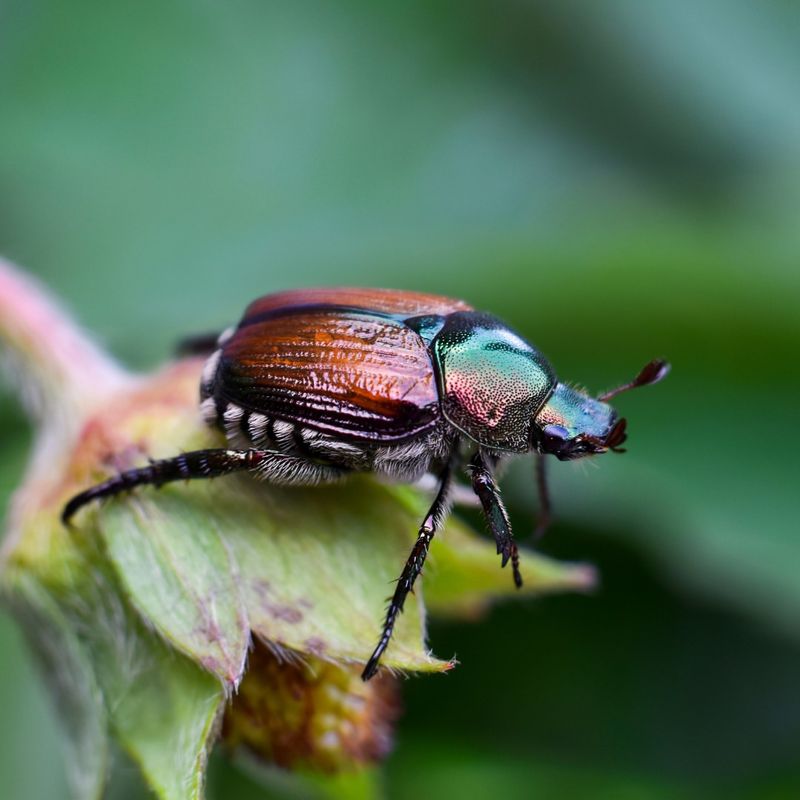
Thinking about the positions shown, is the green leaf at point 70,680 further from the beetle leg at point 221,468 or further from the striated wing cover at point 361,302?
the striated wing cover at point 361,302

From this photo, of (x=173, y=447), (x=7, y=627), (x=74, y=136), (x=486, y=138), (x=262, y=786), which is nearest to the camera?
(x=173, y=447)

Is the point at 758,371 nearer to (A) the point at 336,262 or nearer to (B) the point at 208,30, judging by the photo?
(A) the point at 336,262

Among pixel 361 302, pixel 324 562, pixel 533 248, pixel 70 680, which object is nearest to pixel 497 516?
pixel 324 562

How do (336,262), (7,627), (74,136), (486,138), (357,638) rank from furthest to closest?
(486,138)
(74,136)
(336,262)
(7,627)
(357,638)

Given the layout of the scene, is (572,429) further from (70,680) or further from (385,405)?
(70,680)

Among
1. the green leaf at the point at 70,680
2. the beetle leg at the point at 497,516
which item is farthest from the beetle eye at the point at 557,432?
the green leaf at the point at 70,680

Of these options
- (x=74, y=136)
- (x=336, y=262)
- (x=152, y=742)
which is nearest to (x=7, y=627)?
(x=152, y=742)
